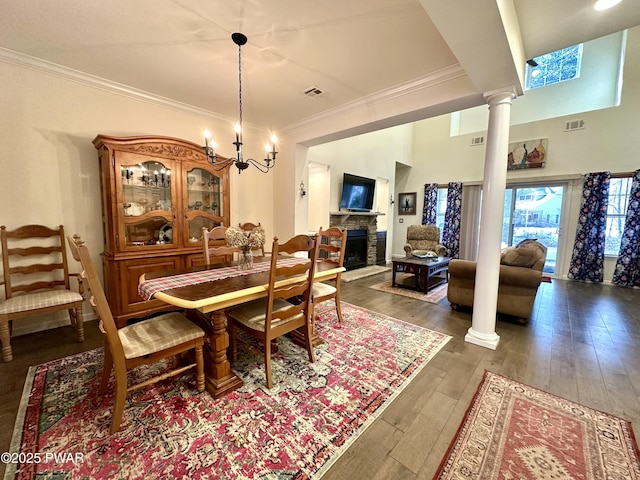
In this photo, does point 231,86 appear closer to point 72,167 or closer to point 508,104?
point 72,167

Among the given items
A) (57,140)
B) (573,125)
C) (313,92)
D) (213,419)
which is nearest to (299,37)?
(313,92)

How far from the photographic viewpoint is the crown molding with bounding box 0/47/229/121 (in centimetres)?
232

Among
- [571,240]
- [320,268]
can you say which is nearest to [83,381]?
[320,268]

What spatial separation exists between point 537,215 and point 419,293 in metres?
3.88

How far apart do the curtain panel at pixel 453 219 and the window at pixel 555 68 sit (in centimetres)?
263

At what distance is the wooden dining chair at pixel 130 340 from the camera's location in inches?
52.6

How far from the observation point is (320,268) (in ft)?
8.26

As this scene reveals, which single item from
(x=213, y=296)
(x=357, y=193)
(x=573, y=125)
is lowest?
(x=213, y=296)

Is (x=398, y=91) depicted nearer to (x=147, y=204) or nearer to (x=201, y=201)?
(x=201, y=201)

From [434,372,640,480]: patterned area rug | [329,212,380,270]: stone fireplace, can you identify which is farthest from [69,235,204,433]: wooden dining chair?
[329,212,380,270]: stone fireplace

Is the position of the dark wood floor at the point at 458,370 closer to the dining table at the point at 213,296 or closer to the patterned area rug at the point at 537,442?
the patterned area rug at the point at 537,442

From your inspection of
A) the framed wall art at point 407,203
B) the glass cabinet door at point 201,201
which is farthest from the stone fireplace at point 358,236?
the glass cabinet door at point 201,201

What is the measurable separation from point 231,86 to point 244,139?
1.19 meters

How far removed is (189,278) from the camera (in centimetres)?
197
